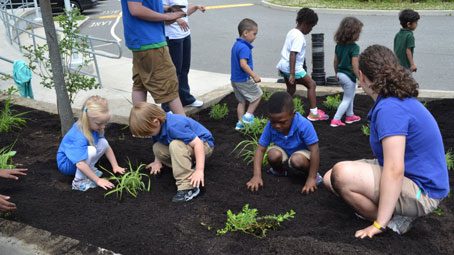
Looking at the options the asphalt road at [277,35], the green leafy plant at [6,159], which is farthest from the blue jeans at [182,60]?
the asphalt road at [277,35]

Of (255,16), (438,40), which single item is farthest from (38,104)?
(255,16)

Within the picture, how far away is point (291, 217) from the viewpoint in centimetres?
330

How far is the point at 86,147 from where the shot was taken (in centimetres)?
392

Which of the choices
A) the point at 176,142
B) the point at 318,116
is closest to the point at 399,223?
the point at 176,142

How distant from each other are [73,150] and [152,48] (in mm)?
1309

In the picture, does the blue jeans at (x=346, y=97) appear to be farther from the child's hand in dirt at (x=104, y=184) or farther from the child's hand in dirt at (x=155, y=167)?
the child's hand in dirt at (x=104, y=184)

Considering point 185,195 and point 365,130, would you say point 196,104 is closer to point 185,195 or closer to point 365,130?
point 365,130

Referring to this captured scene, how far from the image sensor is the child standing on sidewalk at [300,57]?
18.4 ft

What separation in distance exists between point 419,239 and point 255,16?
53.8 feet

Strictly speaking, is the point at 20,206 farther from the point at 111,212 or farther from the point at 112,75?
the point at 112,75

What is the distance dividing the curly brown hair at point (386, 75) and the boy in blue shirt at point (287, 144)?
29.1 inches

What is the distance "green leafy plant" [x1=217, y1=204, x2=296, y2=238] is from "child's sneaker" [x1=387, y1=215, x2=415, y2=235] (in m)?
0.60

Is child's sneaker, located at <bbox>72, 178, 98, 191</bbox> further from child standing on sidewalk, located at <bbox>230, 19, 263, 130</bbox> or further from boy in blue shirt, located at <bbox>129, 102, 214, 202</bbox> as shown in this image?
child standing on sidewalk, located at <bbox>230, 19, 263, 130</bbox>

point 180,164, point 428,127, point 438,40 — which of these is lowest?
point 438,40
